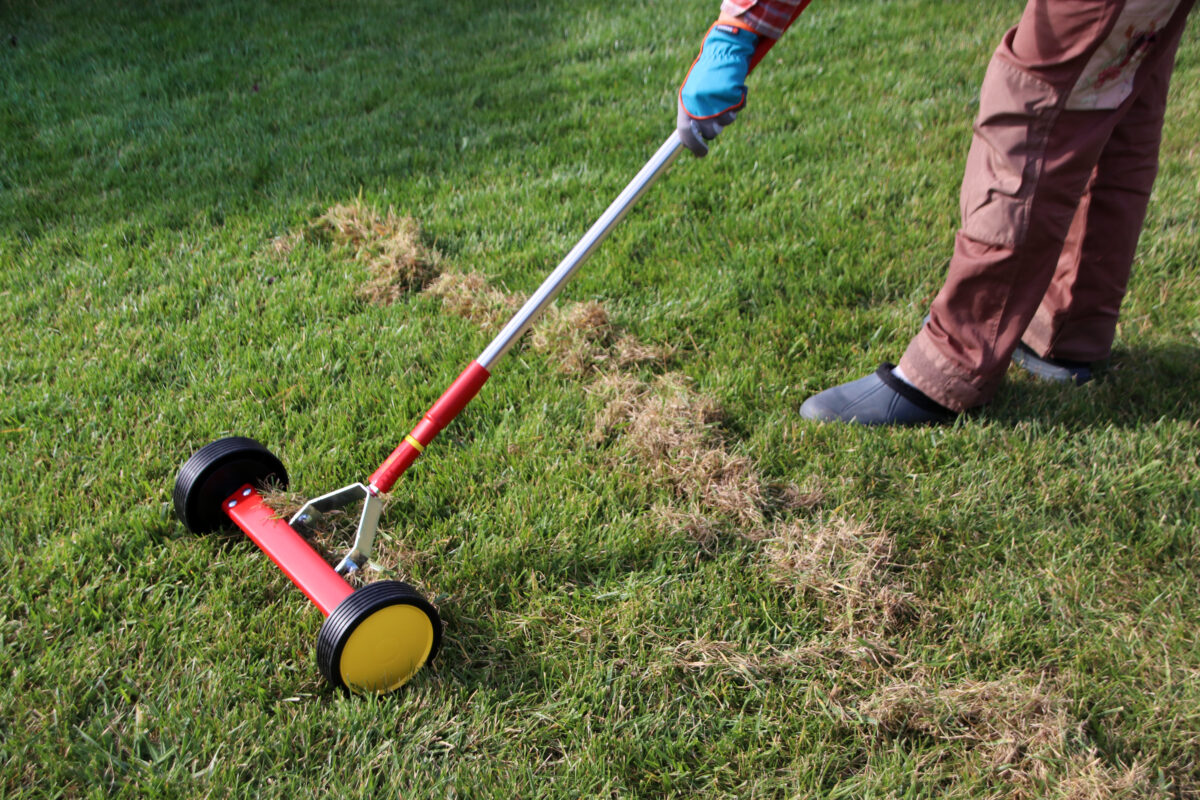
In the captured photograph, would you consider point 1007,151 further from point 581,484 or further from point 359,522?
point 359,522

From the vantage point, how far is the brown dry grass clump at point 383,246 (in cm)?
375

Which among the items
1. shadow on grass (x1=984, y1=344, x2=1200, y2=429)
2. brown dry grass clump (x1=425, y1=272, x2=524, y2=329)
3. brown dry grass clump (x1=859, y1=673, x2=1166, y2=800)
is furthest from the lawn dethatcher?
shadow on grass (x1=984, y1=344, x2=1200, y2=429)

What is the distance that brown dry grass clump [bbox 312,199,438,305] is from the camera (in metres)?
3.75

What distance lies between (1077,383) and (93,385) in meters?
3.63

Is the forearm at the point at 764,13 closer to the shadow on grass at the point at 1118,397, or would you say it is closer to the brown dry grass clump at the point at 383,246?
the shadow on grass at the point at 1118,397

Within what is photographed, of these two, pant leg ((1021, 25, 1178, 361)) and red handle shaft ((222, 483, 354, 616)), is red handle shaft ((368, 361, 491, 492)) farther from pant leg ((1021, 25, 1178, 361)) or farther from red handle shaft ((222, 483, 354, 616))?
pant leg ((1021, 25, 1178, 361))

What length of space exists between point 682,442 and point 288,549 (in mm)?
1277

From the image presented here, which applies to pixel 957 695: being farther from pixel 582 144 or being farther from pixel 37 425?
pixel 582 144

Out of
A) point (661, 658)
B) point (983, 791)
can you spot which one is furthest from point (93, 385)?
point (983, 791)

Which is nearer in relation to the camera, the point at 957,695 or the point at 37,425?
the point at 957,695

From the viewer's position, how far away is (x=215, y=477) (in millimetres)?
2537

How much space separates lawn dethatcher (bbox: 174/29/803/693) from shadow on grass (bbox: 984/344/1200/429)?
156cm

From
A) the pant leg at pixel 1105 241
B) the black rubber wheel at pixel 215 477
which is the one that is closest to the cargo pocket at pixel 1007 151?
the pant leg at pixel 1105 241

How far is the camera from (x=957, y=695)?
84.2 inches
